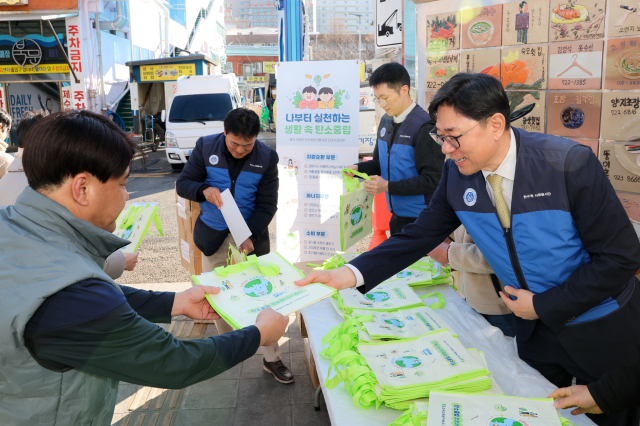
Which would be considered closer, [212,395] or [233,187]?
[212,395]

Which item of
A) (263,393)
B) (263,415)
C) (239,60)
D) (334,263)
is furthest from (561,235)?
(239,60)

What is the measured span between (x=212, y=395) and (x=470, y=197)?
2.27m

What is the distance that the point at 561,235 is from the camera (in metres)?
1.73

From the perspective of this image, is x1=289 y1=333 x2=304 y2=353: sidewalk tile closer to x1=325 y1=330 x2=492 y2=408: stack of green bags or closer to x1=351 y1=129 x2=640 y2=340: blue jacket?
x1=325 y1=330 x2=492 y2=408: stack of green bags

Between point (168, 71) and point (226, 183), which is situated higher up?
point (168, 71)

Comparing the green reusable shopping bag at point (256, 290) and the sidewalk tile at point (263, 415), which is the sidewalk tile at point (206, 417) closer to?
the sidewalk tile at point (263, 415)

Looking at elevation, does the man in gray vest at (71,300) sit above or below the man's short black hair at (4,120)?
below

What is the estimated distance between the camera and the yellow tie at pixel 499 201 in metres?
1.86

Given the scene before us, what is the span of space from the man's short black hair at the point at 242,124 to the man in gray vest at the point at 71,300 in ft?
6.27

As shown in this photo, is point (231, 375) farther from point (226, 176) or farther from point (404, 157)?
point (404, 157)

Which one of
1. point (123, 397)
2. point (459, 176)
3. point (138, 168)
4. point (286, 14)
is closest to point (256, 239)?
point (123, 397)

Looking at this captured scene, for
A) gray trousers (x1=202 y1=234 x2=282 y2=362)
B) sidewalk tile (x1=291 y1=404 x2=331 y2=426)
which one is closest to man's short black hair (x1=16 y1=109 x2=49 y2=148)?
gray trousers (x1=202 y1=234 x2=282 y2=362)

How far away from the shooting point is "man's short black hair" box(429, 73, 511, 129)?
1768mm

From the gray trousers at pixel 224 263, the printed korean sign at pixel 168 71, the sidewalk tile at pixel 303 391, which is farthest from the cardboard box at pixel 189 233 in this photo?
the printed korean sign at pixel 168 71
